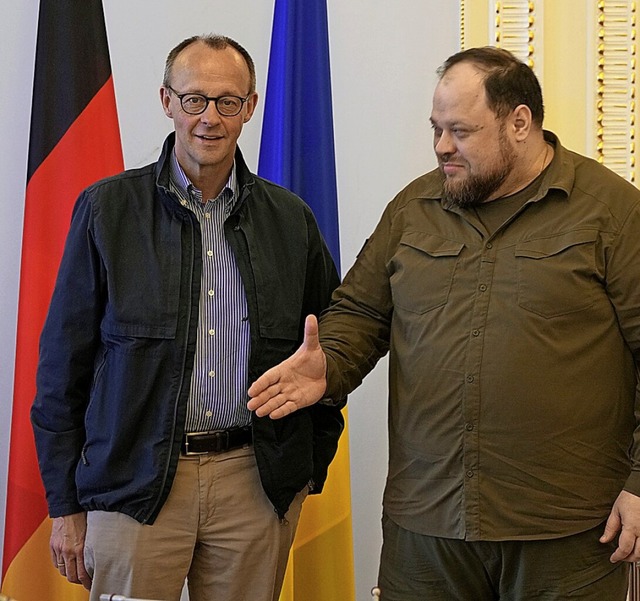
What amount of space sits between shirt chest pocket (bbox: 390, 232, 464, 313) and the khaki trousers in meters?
0.50

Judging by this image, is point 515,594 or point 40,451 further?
point 40,451

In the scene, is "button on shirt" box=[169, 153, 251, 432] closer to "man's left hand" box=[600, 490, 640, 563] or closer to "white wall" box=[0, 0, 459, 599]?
"man's left hand" box=[600, 490, 640, 563]

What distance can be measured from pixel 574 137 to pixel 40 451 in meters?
1.75

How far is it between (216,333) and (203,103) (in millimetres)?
509

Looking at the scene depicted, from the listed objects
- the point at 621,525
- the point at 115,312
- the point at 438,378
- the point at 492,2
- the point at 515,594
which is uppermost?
the point at 492,2

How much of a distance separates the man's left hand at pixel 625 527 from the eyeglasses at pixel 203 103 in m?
1.16

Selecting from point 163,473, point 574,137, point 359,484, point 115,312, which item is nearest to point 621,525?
point 163,473

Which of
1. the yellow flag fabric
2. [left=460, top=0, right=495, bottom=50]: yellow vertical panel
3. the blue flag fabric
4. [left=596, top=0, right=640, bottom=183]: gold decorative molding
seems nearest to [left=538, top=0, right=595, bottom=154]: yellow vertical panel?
[left=596, top=0, right=640, bottom=183]: gold decorative molding

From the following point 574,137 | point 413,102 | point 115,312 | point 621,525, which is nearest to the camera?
point 621,525

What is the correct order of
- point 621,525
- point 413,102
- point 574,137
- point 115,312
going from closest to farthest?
point 621,525, point 115,312, point 574,137, point 413,102

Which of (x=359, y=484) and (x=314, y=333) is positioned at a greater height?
(x=314, y=333)

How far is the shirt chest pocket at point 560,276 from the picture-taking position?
74.5 inches

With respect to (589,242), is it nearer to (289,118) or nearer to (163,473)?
(163,473)

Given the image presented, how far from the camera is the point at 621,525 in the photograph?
6.13 feet
